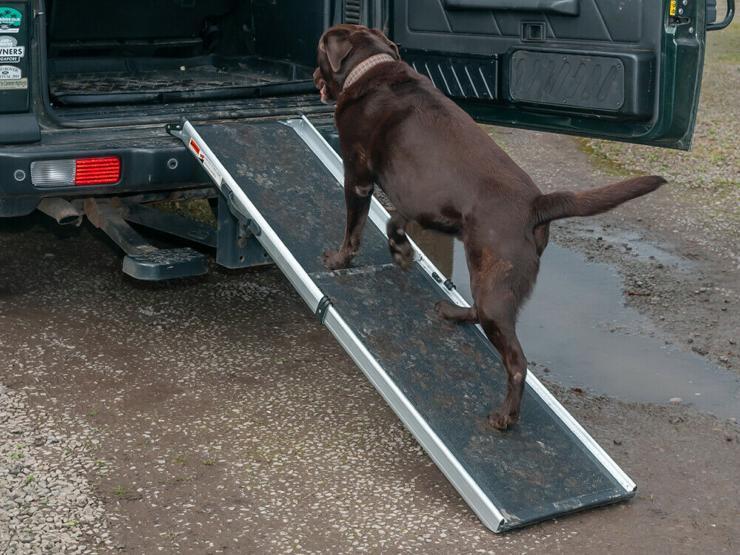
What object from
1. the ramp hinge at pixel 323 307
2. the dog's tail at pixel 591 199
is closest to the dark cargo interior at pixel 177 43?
the ramp hinge at pixel 323 307

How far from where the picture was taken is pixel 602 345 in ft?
16.5

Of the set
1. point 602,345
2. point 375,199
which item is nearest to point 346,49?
point 375,199

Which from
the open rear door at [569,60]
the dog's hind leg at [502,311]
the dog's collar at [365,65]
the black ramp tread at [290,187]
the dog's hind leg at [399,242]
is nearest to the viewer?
the dog's hind leg at [502,311]

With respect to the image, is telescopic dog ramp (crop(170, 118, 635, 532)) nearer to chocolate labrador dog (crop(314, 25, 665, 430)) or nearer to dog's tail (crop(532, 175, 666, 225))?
chocolate labrador dog (crop(314, 25, 665, 430))

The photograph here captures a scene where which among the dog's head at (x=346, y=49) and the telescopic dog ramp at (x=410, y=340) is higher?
the dog's head at (x=346, y=49)

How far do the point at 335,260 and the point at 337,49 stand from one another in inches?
32.0

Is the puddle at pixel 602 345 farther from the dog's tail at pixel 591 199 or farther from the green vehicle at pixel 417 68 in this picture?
the dog's tail at pixel 591 199

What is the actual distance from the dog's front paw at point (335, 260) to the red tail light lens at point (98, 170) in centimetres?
91

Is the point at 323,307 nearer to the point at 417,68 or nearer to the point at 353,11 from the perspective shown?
the point at 417,68

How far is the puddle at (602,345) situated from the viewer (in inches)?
180

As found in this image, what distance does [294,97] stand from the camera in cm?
539

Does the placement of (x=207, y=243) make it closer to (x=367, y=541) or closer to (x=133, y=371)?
(x=133, y=371)

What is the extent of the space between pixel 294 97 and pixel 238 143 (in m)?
0.79

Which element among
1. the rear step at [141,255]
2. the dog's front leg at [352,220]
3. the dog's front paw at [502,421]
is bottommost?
the dog's front paw at [502,421]
